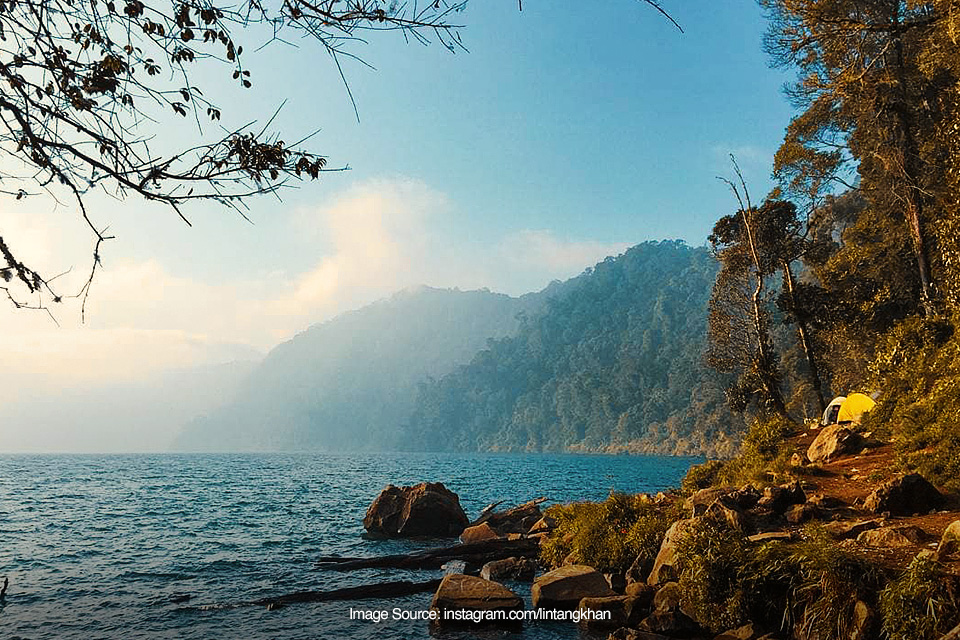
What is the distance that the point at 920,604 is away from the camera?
285 inches

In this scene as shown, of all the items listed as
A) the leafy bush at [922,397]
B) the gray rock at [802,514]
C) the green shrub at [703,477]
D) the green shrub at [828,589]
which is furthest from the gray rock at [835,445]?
the green shrub at [828,589]

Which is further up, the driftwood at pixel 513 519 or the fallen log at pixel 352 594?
the fallen log at pixel 352 594

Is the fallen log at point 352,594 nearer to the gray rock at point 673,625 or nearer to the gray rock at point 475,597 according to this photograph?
the gray rock at point 475,597

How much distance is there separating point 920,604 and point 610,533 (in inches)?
309

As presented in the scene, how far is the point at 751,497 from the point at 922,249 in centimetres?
1528

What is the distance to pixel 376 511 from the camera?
2644 centimetres

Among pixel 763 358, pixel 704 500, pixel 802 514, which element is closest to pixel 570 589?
pixel 704 500

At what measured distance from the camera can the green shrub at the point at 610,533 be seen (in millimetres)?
13562

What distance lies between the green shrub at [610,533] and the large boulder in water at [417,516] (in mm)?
9532

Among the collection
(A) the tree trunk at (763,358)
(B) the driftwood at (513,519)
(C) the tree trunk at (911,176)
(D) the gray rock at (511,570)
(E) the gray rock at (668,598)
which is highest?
(C) the tree trunk at (911,176)

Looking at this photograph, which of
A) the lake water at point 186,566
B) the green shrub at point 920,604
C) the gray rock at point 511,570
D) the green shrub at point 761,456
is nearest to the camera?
the green shrub at point 920,604

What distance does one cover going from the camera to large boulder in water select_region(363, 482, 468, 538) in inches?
1001

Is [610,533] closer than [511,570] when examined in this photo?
Yes

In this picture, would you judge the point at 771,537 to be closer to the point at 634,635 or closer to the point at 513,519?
the point at 634,635
